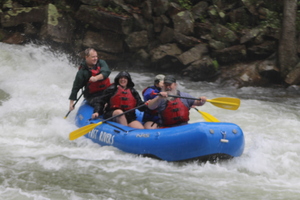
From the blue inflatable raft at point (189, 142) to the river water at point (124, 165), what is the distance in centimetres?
11

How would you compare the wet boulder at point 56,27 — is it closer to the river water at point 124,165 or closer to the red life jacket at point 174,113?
the river water at point 124,165

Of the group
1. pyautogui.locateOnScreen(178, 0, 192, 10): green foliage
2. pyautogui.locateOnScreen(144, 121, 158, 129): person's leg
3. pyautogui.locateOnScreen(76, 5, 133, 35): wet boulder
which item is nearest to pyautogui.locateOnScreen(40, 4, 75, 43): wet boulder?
pyautogui.locateOnScreen(76, 5, 133, 35): wet boulder

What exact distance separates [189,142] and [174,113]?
1.60ft

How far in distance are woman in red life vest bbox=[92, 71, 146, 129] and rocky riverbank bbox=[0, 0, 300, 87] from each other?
4.72 m

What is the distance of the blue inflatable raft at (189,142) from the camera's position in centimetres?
411

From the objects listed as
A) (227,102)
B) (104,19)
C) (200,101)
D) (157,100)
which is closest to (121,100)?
(157,100)

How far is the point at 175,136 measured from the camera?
4.22 meters

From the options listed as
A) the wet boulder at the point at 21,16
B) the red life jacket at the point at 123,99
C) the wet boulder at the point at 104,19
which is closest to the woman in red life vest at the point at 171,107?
the red life jacket at the point at 123,99

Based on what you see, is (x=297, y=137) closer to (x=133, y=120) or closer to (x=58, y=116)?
(x=133, y=120)

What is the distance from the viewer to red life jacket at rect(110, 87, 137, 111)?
4.96 meters

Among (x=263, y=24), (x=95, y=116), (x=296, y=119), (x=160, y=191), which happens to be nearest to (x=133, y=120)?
(x=95, y=116)

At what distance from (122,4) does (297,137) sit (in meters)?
6.44

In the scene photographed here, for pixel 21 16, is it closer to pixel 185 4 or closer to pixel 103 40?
pixel 103 40

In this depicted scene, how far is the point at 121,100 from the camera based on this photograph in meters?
4.97
